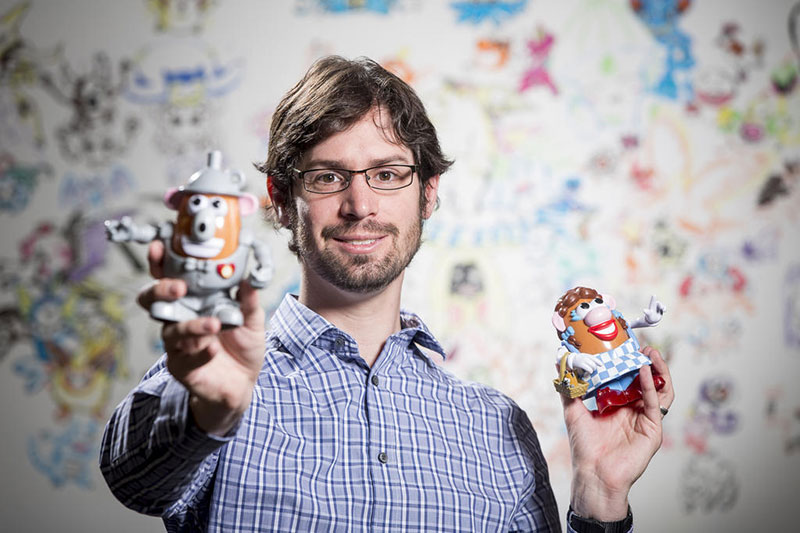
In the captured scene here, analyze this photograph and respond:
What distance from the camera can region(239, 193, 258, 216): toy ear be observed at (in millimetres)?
1088

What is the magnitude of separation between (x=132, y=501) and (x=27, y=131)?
91.4 inches

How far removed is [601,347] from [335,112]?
2.41 feet

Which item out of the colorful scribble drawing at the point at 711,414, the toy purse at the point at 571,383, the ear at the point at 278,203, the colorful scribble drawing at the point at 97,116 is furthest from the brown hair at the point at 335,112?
the colorful scribble drawing at the point at 711,414

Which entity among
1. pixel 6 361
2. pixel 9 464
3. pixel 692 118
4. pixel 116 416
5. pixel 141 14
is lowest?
pixel 9 464

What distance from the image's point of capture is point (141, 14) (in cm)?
305

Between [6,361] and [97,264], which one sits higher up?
[97,264]

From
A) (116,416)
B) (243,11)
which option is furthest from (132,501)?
(243,11)

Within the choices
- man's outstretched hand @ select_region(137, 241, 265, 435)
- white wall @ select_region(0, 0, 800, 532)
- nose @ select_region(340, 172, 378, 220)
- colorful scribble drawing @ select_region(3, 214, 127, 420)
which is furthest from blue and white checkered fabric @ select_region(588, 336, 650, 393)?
colorful scribble drawing @ select_region(3, 214, 127, 420)

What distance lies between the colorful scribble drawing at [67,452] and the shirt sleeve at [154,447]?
6.31 feet

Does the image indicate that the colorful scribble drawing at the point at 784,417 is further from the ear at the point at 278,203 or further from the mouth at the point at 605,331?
the ear at the point at 278,203

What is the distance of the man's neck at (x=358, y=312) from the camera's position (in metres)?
1.66

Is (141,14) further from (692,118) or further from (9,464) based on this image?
(692,118)

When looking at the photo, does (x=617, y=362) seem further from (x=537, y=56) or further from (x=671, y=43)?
(x=671, y=43)

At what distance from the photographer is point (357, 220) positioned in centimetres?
158
